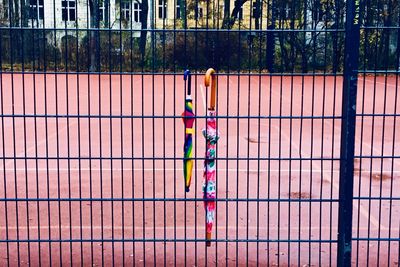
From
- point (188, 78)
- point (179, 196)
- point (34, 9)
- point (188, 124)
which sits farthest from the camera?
point (179, 196)

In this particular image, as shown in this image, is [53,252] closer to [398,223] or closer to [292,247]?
[292,247]

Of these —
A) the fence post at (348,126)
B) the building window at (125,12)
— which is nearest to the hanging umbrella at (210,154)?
the fence post at (348,126)

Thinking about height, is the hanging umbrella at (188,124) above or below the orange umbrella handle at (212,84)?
below

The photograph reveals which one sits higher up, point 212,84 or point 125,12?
point 125,12

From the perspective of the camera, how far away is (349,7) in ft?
16.2

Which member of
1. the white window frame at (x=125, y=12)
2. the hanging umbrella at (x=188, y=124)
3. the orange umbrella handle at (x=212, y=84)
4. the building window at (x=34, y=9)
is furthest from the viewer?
the white window frame at (x=125, y=12)

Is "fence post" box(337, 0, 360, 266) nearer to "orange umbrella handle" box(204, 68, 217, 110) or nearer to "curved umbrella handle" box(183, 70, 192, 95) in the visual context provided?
"orange umbrella handle" box(204, 68, 217, 110)

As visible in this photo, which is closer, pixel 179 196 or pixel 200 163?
pixel 179 196

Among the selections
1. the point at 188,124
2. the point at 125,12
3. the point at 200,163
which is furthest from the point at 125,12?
the point at 188,124

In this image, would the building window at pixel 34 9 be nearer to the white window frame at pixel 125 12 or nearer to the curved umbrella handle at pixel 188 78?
the white window frame at pixel 125 12

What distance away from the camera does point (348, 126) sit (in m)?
4.98

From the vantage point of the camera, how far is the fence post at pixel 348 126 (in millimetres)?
4938

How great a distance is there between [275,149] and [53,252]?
22.2ft

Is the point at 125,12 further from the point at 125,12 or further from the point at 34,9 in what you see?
the point at 34,9
